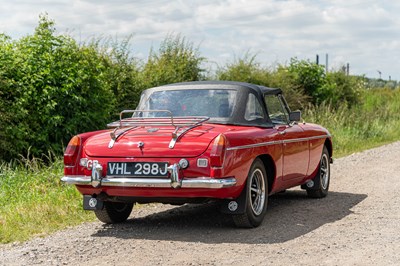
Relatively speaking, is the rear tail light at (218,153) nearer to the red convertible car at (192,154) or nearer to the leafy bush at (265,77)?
the red convertible car at (192,154)

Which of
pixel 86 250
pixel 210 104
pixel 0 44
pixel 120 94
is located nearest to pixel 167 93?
pixel 210 104

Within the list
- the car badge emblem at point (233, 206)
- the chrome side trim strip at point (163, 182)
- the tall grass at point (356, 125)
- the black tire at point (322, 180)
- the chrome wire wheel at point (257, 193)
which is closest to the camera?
the chrome side trim strip at point (163, 182)

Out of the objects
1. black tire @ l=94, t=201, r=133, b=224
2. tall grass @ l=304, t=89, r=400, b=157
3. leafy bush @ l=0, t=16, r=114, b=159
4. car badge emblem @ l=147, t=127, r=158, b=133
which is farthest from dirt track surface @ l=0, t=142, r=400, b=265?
tall grass @ l=304, t=89, r=400, b=157

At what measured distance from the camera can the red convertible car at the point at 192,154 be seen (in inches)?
284

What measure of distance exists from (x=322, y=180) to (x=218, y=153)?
12.1ft

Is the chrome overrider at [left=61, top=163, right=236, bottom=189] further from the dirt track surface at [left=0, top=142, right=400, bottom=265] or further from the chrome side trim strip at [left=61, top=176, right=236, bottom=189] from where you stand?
the dirt track surface at [left=0, top=142, right=400, bottom=265]

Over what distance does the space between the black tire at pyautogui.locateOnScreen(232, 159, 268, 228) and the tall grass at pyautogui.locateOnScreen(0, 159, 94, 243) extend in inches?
78.4

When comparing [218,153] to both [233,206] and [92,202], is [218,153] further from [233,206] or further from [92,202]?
[92,202]

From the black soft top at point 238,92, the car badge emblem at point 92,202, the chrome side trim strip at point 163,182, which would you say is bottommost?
the car badge emblem at point 92,202

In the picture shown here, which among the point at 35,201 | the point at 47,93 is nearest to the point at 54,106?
the point at 47,93

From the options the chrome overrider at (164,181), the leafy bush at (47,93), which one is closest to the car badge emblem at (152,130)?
the chrome overrider at (164,181)

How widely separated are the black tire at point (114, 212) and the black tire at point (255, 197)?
1399 mm

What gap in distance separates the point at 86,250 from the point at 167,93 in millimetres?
2489

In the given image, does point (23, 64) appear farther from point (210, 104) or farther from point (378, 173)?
point (378, 173)
